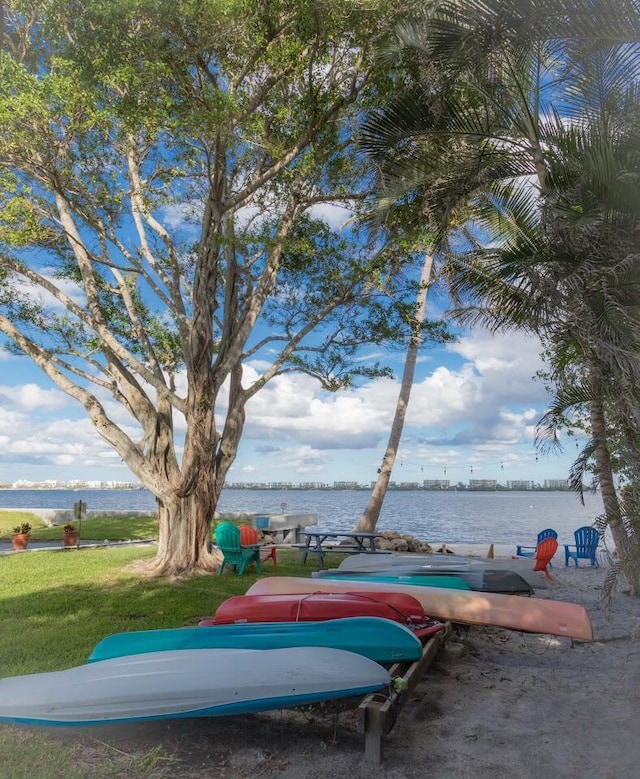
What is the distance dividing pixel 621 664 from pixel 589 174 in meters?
4.78

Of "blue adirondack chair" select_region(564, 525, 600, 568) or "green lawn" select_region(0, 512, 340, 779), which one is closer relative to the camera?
"green lawn" select_region(0, 512, 340, 779)

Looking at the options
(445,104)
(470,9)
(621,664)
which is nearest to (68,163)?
(445,104)

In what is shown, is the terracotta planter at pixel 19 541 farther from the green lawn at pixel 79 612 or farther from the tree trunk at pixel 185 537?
Answer: the tree trunk at pixel 185 537

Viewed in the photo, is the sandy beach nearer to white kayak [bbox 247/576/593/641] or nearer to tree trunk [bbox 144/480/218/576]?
white kayak [bbox 247/576/593/641]

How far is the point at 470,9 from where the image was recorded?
19.2 feet

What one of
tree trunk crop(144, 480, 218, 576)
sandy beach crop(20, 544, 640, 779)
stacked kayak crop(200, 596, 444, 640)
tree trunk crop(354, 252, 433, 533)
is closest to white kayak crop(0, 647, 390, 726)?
sandy beach crop(20, 544, 640, 779)

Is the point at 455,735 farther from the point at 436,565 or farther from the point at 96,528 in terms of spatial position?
the point at 96,528

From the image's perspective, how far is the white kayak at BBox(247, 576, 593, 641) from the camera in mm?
5355

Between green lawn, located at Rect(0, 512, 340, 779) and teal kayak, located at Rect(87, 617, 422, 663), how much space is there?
75cm

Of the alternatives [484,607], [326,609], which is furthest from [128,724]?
[484,607]

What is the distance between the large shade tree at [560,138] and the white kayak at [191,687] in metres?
2.32

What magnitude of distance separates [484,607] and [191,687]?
305cm


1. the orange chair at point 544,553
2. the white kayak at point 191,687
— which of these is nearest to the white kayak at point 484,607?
the white kayak at point 191,687

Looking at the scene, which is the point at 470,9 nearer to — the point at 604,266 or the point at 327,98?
the point at 604,266
